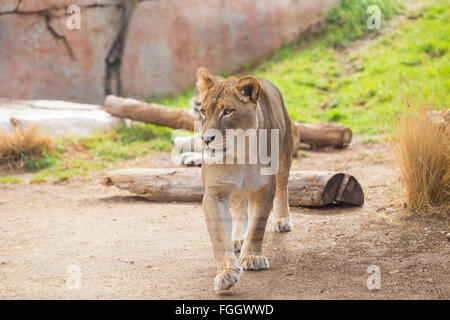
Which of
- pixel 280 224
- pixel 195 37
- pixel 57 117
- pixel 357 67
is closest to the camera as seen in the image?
pixel 280 224

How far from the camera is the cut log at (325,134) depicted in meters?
9.90

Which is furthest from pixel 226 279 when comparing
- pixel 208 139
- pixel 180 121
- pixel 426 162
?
pixel 180 121

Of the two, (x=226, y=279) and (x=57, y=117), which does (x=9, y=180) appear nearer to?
(x=57, y=117)

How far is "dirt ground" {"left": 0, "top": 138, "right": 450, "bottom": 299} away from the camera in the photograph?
4.04m

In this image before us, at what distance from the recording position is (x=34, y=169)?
9688mm

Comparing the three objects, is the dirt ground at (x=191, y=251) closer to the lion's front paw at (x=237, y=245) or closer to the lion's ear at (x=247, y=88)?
the lion's front paw at (x=237, y=245)

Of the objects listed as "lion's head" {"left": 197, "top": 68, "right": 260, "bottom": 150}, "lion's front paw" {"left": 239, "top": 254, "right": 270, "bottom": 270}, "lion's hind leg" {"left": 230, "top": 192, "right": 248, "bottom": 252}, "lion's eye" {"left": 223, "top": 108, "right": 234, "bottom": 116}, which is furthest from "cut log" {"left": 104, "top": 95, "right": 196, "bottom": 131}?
A: "lion's eye" {"left": 223, "top": 108, "right": 234, "bottom": 116}

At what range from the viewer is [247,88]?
4.10 metres

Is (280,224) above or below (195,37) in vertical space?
below

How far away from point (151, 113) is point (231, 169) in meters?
7.15

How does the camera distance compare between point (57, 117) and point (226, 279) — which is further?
point (57, 117)

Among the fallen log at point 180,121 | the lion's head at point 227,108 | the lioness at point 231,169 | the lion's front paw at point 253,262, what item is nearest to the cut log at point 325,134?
the fallen log at point 180,121

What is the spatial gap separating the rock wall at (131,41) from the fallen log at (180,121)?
10.3 feet
